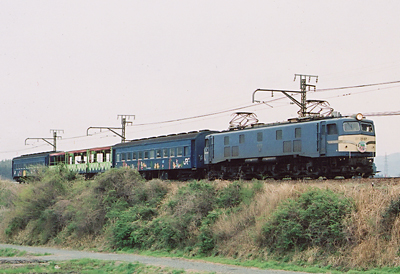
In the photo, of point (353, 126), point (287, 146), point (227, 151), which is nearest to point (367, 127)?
point (353, 126)

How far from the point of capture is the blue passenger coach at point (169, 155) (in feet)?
126

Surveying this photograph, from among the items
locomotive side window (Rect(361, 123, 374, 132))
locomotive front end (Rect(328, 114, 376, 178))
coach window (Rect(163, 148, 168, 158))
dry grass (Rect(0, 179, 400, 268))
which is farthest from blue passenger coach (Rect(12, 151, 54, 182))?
locomotive side window (Rect(361, 123, 374, 132))

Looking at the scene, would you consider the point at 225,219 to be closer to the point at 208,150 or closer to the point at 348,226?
the point at 348,226

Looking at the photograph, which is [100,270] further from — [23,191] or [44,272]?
[23,191]

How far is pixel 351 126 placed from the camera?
27.1m

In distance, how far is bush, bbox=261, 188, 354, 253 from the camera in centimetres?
1981

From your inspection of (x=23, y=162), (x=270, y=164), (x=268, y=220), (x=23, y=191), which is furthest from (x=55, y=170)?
(x=23, y=162)

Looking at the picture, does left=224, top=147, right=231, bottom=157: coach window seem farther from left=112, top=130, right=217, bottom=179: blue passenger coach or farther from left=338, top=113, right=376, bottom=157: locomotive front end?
left=338, top=113, right=376, bottom=157: locomotive front end

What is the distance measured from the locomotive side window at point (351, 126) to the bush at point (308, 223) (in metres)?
6.59

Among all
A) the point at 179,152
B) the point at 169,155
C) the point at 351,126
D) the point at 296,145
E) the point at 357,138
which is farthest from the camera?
the point at 169,155

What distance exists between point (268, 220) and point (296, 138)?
8.53 m

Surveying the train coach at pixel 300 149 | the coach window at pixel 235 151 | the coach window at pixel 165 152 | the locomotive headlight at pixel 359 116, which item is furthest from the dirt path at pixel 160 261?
the coach window at pixel 165 152

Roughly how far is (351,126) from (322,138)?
1.65 meters

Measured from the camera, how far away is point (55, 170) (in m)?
41.3
